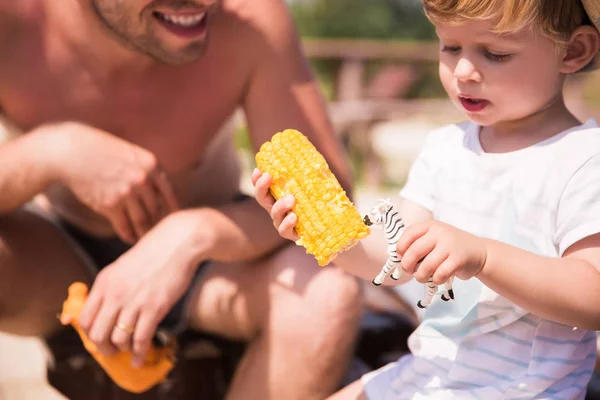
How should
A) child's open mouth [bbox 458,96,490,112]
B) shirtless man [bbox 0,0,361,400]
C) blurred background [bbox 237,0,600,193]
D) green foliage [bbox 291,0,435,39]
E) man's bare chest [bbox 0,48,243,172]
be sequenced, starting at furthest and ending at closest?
green foliage [bbox 291,0,435,39], blurred background [bbox 237,0,600,193], man's bare chest [bbox 0,48,243,172], shirtless man [bbox 0,0,361,400], child's open mouth [bbox 458,96,490,112]

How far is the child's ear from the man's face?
99 centimetres

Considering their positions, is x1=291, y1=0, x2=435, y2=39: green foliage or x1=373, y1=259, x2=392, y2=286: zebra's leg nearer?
x1=373, y1=259, x2=392, y2=286: zebra's leg

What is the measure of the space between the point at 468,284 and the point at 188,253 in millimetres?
776

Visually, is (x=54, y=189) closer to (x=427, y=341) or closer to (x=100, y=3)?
(x=100, y=3)

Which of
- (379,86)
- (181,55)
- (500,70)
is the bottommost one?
(379,86)

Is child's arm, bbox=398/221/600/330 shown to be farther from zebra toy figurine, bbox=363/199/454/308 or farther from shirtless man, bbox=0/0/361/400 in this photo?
shirtless man, bbox=0/0/361/400

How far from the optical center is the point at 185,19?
2.31 meters

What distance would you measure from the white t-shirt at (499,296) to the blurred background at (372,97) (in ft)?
1.61

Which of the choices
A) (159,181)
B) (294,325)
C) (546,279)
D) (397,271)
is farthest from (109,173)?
(546,279)

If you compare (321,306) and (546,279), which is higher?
(546,279)

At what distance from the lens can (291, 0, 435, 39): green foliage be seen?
847 inches

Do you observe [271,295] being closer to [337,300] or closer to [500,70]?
[337,300]

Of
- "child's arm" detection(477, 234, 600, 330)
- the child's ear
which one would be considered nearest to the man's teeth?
the child's ear

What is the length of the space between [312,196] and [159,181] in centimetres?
74
